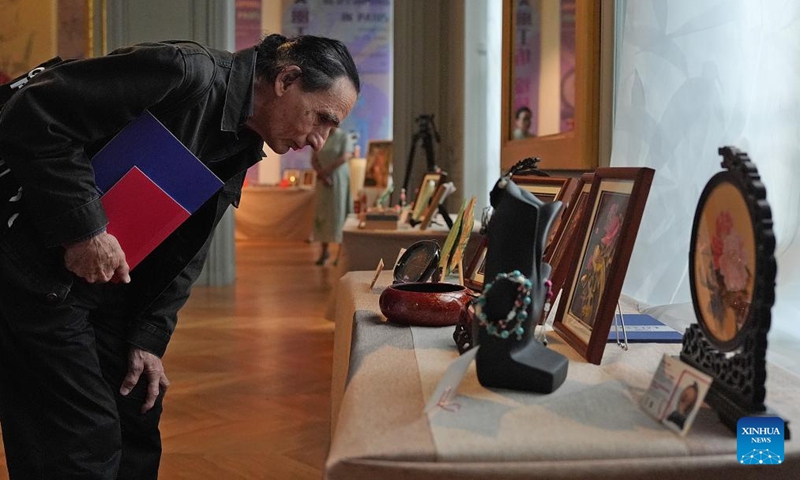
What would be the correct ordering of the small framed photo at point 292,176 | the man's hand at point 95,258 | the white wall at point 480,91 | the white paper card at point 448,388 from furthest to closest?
the small framed photo at point 292,176 < the white wall at point 480,91 < the man's hand at point 95,258 < the white paper card at point 448,388

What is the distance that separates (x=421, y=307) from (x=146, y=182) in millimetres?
513

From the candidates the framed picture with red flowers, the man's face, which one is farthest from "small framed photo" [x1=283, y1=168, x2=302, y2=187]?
the framed picture with red flowers

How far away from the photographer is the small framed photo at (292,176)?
430 inches

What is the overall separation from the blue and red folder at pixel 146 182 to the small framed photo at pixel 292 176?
953 centimetres

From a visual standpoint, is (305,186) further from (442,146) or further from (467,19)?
(467,19)

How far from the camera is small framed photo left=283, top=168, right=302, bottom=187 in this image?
10.9 m

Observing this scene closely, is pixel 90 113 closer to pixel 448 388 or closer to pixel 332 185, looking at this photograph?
pixel 448 388

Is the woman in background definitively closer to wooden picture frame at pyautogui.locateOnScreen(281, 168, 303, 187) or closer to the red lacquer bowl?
wooden picture frame at pyautogui.locateOnScreen(281, 168, 303, 187)

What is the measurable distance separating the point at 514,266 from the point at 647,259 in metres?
0.93

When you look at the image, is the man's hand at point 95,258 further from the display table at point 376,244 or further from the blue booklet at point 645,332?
the display table at point 376,244

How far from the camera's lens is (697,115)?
1.69m

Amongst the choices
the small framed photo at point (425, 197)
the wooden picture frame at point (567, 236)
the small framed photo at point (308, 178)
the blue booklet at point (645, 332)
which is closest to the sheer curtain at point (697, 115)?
the blue booklet at point (645, 332)

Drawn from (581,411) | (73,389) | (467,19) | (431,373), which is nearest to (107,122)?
(73,389)

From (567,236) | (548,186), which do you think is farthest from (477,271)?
(567,236)
